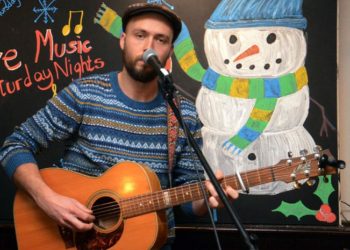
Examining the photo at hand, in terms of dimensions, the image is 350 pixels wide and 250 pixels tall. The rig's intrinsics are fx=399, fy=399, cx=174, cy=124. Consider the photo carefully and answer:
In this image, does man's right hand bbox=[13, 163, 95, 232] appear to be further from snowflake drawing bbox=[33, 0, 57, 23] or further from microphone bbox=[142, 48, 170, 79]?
snowflake drawing bbox=[33, 0, 57, 23]

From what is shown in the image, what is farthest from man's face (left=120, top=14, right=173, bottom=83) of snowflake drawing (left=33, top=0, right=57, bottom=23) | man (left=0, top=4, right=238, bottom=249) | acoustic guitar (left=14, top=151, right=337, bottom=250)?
snowflake drawing (left=33, top=0, right=57, bottom=23)

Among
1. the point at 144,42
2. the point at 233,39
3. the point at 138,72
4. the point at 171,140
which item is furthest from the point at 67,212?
the point at 233,39

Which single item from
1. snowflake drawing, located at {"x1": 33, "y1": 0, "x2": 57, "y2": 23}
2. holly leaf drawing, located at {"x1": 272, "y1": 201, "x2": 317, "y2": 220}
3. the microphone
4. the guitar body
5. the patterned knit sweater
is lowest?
holly leaf drawing, located at {"x1": 272, "y1": 201, "x2": 317, "y2": 220}

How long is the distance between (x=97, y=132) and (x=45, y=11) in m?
0.91

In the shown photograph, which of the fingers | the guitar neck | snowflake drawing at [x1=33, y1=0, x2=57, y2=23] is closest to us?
the fingers

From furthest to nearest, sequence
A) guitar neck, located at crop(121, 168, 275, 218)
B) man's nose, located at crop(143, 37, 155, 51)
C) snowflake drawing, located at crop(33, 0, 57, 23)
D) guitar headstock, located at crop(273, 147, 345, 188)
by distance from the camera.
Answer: snowflake drawing, located at crop(33, 0, 57, 23)
man's nose, located at crop(143, 37, 155, 51)
guitar neck, located at crop(121, 168, 275, 218)
guitar headstock, located at crop(273, 147, 345, 188)

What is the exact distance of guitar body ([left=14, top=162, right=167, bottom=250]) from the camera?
1.35 metres

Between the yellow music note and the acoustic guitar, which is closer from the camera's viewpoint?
the acoustic guitar

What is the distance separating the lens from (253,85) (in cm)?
185

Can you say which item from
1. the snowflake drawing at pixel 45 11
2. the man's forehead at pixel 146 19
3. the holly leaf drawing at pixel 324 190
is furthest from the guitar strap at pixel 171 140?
the snowflake drawing at pixel 45 11

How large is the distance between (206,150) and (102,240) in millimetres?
705

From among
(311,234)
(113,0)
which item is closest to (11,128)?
(113,0)

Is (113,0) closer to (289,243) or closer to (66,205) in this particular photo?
(66,205)

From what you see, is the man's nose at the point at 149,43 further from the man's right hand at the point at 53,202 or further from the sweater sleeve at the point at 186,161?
the man's right hand at the point at 53,202
